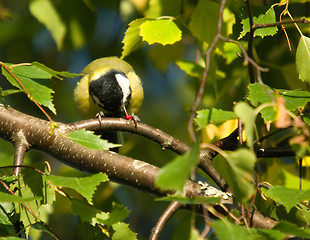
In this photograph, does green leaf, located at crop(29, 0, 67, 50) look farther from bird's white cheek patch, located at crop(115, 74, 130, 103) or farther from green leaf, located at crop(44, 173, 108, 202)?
green leaf, located at crop(44, 173, 108, 202)

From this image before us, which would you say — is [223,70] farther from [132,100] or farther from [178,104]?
[178,104]

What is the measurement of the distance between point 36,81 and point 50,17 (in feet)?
2.66

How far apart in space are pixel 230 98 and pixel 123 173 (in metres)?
0.58

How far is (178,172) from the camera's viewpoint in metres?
0.71

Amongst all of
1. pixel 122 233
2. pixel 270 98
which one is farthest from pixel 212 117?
pixel 122 233

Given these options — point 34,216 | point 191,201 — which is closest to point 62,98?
point 34,216

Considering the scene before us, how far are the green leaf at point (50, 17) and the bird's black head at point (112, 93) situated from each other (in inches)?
12.2

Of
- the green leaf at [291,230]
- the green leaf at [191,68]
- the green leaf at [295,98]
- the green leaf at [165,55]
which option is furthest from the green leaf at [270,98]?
the green leaf at [165,55]

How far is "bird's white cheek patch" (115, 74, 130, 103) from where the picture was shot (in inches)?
85.7

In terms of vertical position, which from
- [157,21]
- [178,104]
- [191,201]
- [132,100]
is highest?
[157,21]

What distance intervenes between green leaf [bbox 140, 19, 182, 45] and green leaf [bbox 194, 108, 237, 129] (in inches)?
18.9

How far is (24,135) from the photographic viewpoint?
53.3 inches

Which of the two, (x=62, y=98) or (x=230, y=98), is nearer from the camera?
(x=230, y=98)

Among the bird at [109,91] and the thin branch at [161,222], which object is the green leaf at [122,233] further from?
the bird at [109,91]
